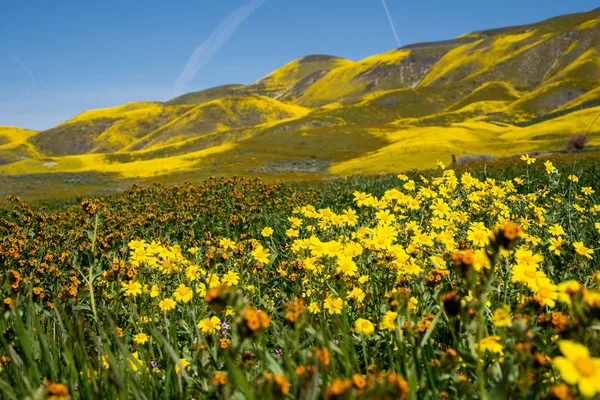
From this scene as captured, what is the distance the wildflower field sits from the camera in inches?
54.4

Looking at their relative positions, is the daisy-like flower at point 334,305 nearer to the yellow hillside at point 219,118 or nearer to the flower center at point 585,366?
the flower center at point 585,366

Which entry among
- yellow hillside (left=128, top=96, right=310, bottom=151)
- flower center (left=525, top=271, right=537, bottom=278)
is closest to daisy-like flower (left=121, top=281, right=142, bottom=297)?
flower center (left=525, top=271, right=537, bottom=278)

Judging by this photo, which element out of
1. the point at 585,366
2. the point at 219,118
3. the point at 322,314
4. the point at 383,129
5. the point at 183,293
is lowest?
the point at 322,314

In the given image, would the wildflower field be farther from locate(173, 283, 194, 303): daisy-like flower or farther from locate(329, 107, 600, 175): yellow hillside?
locate(329, 107, 600, 175): yellow hillside

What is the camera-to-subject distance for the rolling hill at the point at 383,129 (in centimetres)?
5328

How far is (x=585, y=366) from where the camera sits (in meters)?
1.06

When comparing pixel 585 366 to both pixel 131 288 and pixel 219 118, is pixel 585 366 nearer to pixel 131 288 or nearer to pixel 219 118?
pixel 131 288

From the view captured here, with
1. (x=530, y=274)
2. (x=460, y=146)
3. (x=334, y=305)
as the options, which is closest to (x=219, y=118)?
(x=460, y=146)

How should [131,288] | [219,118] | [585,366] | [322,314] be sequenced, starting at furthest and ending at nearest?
1. [219,118]
2. [131,288]
3. [322,314]
4. [585,366]

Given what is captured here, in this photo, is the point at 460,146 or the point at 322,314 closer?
the point at 322,314

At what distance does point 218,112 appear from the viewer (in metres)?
185

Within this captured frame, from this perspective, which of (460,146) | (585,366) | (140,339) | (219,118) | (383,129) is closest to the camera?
(585,366)

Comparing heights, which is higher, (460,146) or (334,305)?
(460,146)

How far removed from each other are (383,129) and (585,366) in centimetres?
9028
